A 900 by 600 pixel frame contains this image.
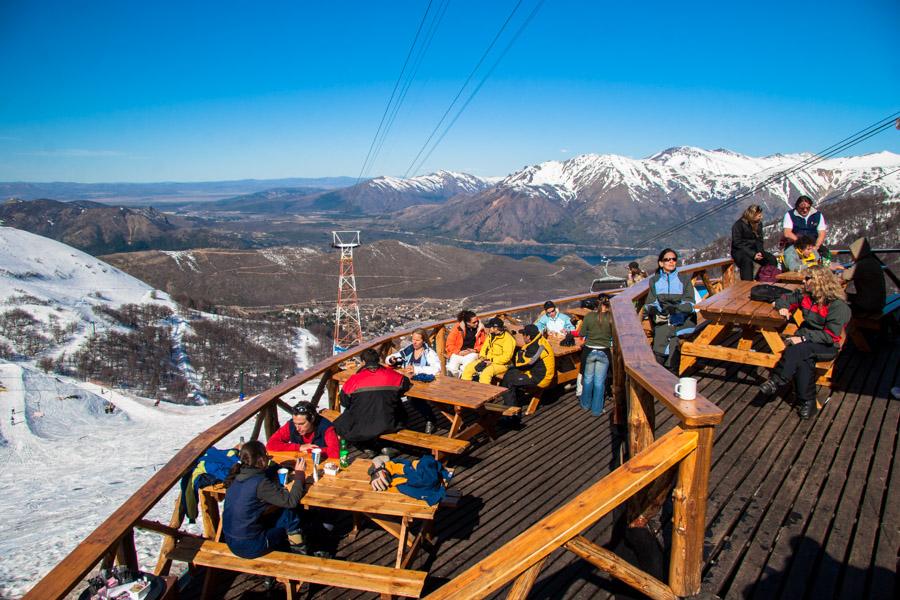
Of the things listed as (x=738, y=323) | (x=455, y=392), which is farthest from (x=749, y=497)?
(x=455, y=392)

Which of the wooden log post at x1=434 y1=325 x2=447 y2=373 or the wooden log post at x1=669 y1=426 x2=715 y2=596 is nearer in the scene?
the wooden log post at x1=669 y1=426 x2=715 y2=596

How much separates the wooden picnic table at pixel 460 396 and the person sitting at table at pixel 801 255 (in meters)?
5.13

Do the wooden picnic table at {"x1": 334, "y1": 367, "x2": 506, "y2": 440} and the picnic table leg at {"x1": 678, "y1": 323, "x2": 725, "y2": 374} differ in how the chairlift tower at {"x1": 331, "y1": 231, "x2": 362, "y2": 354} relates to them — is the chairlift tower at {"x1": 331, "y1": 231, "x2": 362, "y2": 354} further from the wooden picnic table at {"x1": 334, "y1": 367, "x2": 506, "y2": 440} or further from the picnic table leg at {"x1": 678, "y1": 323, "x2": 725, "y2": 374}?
the picnic table leg at {"x1": 678, "y1": 323, "x2": 725, "y2": 374}

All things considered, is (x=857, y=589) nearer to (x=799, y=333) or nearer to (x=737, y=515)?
(x=737, y=515)

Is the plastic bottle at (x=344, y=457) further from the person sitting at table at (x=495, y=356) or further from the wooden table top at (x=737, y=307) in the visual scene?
the wooden table top at (x=737, y=307)

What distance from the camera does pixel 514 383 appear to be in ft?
22.4

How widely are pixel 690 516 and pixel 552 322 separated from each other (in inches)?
240

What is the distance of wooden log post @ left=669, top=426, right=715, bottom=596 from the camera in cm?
239

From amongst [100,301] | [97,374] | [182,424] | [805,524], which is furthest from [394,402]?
[100,301]

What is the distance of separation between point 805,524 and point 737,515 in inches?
14.8

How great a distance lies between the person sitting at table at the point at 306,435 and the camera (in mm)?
4801

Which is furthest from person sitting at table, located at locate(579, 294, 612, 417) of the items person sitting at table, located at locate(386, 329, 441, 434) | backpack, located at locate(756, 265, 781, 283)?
backpack, located at locate(756, 265, 781, 283)

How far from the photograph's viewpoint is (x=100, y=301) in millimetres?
89562

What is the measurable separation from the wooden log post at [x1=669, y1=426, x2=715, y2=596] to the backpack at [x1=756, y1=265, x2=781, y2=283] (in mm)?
6017
